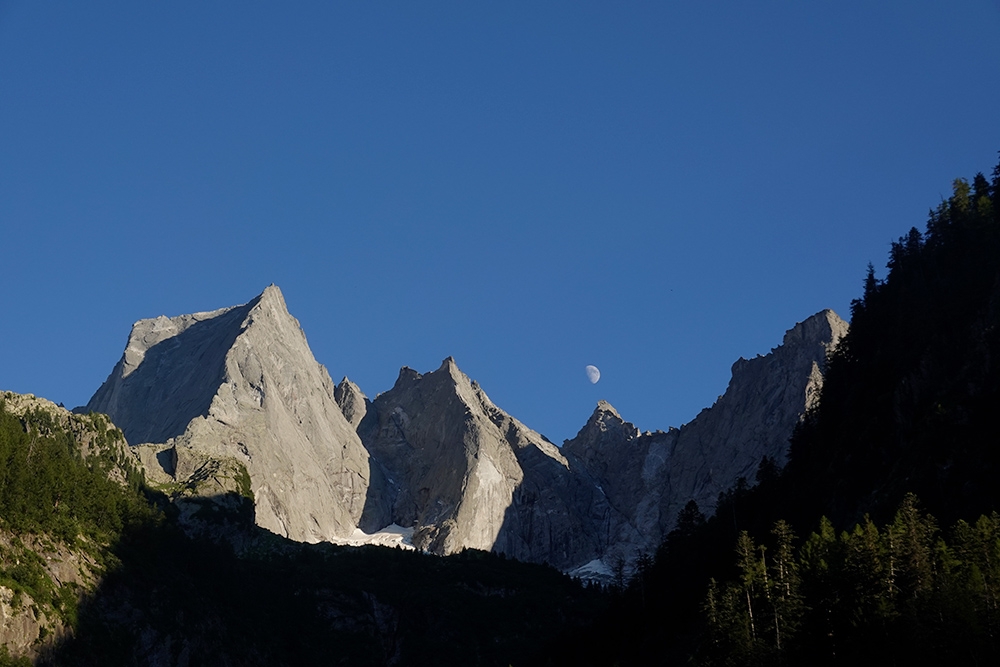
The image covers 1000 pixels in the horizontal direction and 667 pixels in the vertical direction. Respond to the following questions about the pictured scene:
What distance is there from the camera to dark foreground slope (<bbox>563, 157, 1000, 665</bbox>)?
9174cm

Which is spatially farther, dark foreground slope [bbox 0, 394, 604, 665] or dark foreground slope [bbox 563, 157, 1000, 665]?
dark foreground slope [bbox 0, 394, 604, 665]

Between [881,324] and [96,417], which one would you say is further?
[96,417]

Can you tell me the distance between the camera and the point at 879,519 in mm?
119688

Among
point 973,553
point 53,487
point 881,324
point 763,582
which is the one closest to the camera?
point 973,553

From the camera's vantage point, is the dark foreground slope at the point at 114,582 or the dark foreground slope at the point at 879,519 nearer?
the dark foreground slope at the point at 879,519

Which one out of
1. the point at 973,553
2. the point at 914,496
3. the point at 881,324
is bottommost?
the point at 973,553

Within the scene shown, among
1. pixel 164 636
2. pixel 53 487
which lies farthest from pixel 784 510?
pixel 53 487

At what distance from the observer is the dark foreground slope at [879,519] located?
3612 inches

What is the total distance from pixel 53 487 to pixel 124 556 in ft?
45.5

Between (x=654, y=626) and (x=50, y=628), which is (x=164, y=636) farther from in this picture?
Result: (x=654, y=626)

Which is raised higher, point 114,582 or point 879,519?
point 114,582

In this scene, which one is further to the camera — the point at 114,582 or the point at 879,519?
the point at 114,582

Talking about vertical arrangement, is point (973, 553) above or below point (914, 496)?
below

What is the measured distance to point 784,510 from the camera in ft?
468
